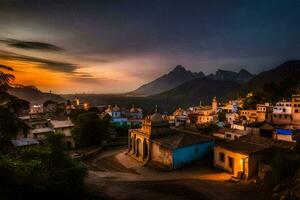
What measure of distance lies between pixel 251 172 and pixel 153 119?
1512 cm

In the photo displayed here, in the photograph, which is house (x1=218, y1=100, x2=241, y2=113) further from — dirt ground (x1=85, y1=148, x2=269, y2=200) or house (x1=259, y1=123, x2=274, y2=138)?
dirt ground (x1=85, y1=148, x2=269, y2=200)

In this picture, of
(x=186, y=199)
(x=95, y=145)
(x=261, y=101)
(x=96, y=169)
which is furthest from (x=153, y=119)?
(x=261, y=101)

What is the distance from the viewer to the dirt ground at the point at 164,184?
1848 centimetres

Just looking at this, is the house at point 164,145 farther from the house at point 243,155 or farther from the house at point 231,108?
the house at point 231,108

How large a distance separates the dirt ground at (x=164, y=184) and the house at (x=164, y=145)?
1.45m

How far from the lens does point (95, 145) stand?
42.5m

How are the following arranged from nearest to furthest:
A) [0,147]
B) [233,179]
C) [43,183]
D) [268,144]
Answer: [43,183] < [0,147] < [233,179] < [268,144]

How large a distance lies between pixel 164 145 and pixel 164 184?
25.7 feet

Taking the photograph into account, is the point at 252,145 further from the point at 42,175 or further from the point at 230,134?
the point at 42,175

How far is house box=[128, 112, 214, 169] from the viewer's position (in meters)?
28.6

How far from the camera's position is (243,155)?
23.6m

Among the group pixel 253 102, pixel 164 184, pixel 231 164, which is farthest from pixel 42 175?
pixel 253 102

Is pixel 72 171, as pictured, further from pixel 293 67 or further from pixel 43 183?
pixel 293 67

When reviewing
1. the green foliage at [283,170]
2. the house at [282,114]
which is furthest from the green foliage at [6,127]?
the house at [282,114]
